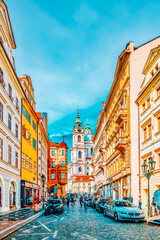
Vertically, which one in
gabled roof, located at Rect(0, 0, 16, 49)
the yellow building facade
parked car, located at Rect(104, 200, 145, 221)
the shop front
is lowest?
the shop front

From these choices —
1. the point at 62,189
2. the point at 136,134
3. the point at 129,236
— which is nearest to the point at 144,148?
the point at 136,134

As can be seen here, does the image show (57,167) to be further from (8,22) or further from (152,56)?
(8,22)

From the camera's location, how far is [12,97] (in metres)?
28.3

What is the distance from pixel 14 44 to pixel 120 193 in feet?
76.8

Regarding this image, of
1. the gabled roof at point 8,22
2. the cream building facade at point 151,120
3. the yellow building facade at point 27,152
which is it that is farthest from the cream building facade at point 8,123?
the cream building facade at point 151,120

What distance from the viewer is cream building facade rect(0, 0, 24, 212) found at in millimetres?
23844

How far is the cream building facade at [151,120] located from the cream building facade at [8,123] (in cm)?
1279

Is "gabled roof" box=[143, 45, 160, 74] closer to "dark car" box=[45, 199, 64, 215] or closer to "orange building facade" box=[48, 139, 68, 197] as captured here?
"dark car" box=[45, 199, 64, 215]

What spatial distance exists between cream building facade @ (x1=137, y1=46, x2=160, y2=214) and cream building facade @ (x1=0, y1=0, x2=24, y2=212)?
42.0 ft

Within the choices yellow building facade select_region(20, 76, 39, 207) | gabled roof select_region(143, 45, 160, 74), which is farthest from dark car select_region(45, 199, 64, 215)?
gabled roof select_region(143, 45, 160, 74)

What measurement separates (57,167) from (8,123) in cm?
5195

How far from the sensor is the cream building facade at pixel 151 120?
2373 cm

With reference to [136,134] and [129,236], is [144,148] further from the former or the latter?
[129,236]

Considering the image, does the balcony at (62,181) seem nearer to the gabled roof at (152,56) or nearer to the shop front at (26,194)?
the shop front at (26,194)
